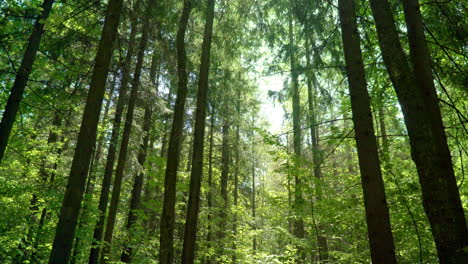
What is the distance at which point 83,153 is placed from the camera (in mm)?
4250

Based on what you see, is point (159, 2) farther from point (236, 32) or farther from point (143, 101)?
point (143, 101)

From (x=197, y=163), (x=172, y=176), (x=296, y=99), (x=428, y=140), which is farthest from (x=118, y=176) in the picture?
(x=428, y=140)

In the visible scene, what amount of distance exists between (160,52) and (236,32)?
247 centimetres

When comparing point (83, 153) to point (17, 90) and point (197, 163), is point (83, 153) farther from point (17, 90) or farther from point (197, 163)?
point (197, 163)

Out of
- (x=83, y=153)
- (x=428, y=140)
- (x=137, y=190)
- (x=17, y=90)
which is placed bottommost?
(x=428, y=140)

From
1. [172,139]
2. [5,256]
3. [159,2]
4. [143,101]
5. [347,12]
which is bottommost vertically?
[5,256]

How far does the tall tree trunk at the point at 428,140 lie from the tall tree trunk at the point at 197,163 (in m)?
4.70

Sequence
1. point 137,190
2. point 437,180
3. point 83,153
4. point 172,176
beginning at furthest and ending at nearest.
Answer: point 137,190, point 172,176, point 83,153, point 437,180

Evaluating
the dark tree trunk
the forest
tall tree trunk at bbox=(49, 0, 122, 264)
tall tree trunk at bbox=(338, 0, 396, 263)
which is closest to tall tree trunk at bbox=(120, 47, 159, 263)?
the forest

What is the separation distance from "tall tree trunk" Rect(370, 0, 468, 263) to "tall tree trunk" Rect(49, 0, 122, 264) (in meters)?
4.02

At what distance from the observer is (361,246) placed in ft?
28.9

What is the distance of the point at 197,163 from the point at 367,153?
4161mm

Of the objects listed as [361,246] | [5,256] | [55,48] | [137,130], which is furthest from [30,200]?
[361,246]

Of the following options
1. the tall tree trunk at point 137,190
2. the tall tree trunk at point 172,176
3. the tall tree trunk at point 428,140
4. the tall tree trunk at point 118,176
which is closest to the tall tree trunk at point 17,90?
the tall tree trunk at point 118,176
